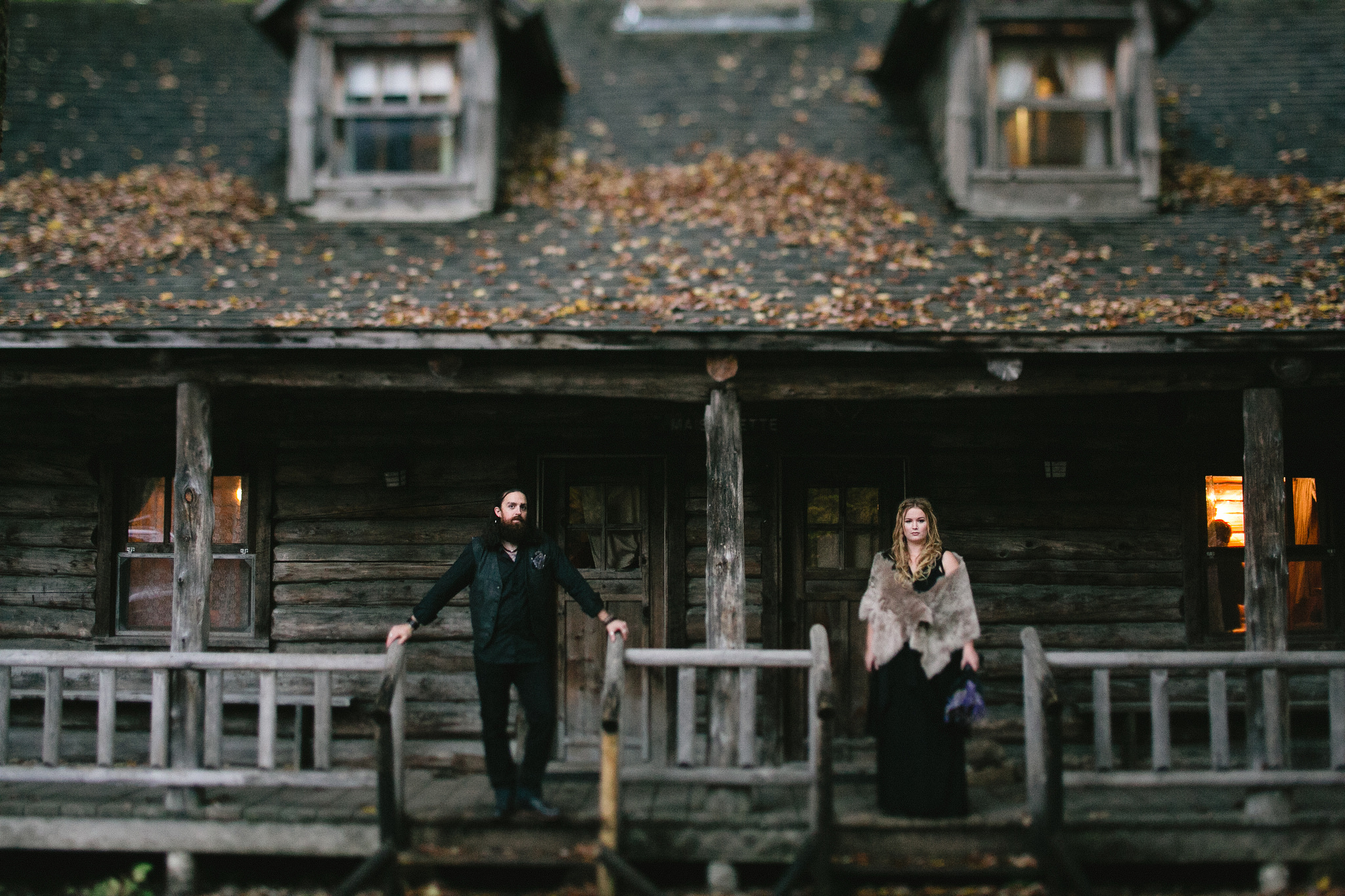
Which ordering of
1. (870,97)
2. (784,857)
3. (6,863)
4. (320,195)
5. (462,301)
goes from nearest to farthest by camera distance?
(784,857)
(6,863)
(462,301)
(320,195)
(870,97)

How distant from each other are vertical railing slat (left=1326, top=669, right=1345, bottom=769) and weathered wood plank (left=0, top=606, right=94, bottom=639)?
8.40 m

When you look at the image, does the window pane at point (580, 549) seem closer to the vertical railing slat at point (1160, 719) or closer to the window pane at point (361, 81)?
the vertical railing slat at point (1160, 719)

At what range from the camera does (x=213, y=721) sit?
5.10 m

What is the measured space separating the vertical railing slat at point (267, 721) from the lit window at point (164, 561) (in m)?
2.02

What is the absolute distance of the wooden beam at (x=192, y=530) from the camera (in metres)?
5.31

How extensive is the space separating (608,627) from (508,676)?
2.19 feet

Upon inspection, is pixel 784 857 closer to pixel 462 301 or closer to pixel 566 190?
pixel 462 301

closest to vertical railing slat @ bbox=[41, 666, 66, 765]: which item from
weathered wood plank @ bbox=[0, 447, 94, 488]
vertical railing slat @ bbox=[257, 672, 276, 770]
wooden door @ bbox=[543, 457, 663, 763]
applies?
vertical railing slat @ bbox=[257, 672, 276, 770]

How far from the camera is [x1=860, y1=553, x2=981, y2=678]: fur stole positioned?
4.83 metres

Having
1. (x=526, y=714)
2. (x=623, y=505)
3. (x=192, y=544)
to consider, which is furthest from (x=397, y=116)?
(x=526, y=714)

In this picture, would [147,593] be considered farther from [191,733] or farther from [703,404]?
[703,404]

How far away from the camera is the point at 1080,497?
22.3 ft

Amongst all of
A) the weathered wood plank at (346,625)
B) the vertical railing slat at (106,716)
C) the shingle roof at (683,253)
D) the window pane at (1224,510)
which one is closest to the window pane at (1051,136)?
the shingle roof at (683,253)

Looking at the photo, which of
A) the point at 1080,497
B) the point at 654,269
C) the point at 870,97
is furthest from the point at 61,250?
the point at 1080,497
